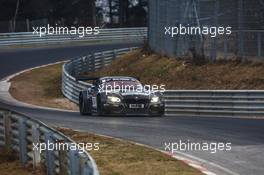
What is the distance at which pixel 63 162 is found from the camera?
33.7ft

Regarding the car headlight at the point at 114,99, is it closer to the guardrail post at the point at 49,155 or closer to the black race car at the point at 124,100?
the black race car at the point at 124,100

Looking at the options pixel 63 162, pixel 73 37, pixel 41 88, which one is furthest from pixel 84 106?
pixel 73 37

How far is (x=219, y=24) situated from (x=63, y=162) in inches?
802

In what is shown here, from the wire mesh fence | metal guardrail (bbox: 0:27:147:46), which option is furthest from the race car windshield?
metal guardrail (bbox: 0:27:147:46)

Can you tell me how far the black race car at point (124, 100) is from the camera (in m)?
20.5

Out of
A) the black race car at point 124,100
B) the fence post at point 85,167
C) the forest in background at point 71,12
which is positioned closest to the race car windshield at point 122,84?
the black race car at point 124,100

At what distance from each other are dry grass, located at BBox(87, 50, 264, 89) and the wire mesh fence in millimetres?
561

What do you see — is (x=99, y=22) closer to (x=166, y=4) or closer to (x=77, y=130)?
(x=166, y=4)

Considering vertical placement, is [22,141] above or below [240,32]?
below

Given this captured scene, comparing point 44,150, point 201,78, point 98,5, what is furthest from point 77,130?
point 98,5

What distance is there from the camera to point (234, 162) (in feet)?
39.6

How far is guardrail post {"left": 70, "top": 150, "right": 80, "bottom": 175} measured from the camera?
8766 mm

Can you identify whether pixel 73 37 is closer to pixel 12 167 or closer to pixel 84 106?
pixel 84 106

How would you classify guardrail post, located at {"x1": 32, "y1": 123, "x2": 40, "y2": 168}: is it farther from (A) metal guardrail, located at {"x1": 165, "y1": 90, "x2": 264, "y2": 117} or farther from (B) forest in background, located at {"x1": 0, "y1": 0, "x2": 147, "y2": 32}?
(B) forest in background, located at {"x1": 0, "y1": 0, "x2": 147, "y2": 32}
